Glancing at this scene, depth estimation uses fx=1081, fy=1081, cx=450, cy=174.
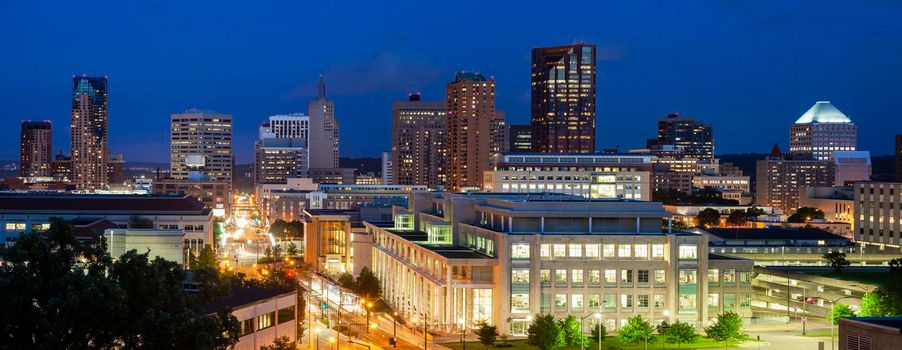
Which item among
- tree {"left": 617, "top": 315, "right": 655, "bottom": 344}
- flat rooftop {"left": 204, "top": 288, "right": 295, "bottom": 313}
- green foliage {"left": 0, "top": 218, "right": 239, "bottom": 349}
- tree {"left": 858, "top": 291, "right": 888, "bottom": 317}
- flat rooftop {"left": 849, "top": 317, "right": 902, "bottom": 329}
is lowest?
tree {"left": 617, "top": 315, "right": 655, "bottom": 344}

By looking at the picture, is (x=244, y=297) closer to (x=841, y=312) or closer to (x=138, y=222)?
(x=841, y=312)

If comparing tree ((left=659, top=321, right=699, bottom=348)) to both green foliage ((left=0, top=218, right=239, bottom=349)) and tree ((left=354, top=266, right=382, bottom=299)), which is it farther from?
green foliage ((left=0, top=218, right=239, bottom=349))

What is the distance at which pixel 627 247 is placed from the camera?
Answer: 101 meters

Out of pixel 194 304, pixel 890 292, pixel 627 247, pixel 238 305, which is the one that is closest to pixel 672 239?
pixel 627 247

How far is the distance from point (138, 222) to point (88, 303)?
408ft

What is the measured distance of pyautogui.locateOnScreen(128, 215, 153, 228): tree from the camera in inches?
6373

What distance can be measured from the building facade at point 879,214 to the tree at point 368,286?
89.1 meters

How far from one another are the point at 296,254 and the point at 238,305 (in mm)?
133554

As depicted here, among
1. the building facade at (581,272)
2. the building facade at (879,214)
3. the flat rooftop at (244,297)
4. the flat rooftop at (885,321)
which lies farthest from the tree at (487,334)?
the building facade at (879,214)

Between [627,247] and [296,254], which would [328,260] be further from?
[627,247]

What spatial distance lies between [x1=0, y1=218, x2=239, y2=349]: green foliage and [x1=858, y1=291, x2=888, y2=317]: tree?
62.7 m

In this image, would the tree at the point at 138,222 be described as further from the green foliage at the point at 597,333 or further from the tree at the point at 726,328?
the tree at the point at 726,328

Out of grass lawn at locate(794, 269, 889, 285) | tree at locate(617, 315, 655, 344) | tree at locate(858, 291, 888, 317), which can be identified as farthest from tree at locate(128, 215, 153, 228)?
tree at locate(858, 291, 888, 317)

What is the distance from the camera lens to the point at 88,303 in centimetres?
4378
